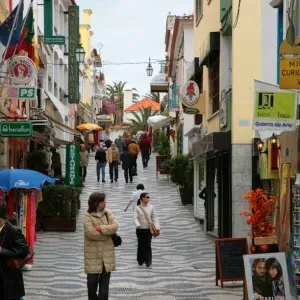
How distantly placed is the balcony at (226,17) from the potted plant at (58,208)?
6225mm

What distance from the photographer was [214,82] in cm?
2291

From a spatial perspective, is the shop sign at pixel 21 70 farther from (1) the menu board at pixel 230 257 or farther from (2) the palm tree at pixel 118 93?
(2) the palm tree at pixel 118 93

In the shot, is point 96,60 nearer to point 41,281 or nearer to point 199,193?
point 199,193

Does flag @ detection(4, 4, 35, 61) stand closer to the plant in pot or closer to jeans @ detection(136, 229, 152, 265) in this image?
jeans @ detection(136, 229, 152, 265)

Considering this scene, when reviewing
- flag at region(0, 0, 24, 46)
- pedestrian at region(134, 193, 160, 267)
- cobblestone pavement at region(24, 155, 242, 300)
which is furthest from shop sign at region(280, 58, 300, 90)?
flag at region(0, 0, 24, 46)

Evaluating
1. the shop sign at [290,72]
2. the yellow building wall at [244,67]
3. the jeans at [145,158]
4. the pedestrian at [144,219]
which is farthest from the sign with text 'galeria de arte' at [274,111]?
the jeans at [145,158]

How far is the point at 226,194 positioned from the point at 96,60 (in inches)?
2123

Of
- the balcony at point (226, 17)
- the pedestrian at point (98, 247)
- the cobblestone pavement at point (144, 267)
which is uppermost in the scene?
the balcony at point (226, 17)

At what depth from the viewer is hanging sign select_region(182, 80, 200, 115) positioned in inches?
919

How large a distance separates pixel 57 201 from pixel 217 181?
4.48 meters

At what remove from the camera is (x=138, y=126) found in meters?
80.4

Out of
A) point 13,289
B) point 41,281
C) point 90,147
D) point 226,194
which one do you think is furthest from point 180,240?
point 90,147

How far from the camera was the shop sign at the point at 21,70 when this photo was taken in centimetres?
1909

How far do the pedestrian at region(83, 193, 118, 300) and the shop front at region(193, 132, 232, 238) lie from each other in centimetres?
882
